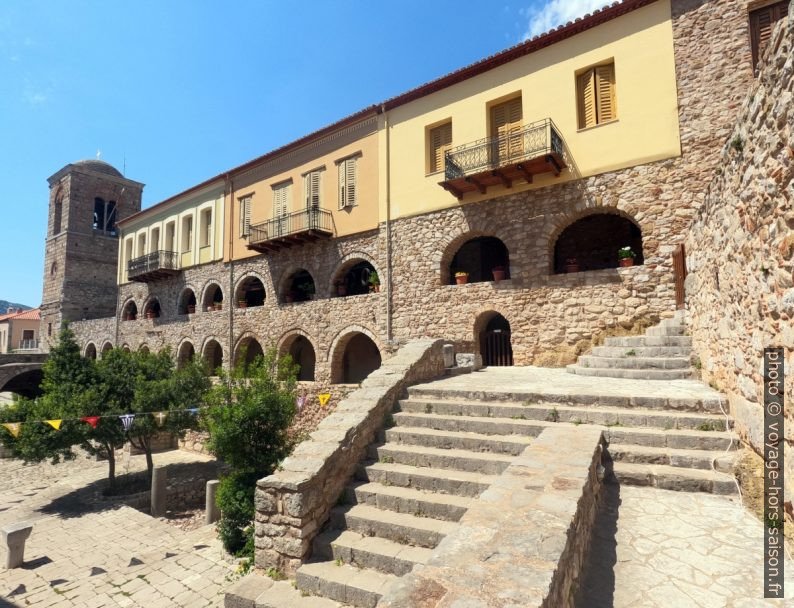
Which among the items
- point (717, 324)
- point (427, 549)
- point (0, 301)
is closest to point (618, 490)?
point (427, 549)

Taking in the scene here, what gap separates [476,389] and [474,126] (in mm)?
8484

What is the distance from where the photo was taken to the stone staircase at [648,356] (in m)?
6.93

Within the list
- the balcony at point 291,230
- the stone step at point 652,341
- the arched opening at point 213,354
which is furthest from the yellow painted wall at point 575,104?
the arched opening at point 213,354

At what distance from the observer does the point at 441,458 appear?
4832 mm

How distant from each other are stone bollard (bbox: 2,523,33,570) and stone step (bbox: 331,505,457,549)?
24.4ft

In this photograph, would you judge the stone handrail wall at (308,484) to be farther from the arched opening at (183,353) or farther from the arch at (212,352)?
the arched opening at (183,353)

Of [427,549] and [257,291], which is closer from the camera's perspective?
[427,549]

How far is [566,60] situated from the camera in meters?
10.5

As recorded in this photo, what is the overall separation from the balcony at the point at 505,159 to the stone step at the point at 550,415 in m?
6.80

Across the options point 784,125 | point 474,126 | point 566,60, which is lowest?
point 784,125

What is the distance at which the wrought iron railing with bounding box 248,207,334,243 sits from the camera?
1510 centimetres

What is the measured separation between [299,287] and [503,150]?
9.34 meters

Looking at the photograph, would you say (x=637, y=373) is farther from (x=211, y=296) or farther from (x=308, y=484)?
(x=211, y=296)

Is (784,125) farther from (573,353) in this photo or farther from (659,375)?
(573,353)
